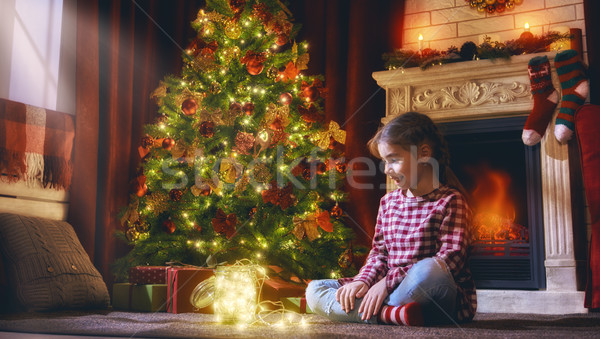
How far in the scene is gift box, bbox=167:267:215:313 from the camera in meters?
2.21

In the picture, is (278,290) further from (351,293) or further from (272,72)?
(272,72)

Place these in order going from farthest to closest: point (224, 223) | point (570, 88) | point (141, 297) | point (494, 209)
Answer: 1. point (494, 209)
2. point (570, 88)
3. point (224, 223)
4. point (141, 297)

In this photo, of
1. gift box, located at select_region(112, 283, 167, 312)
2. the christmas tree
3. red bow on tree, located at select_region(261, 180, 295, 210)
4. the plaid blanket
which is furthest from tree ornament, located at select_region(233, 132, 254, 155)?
the plaid blanket

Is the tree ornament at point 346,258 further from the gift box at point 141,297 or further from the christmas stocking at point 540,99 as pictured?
the christmas stocking at point 540,99

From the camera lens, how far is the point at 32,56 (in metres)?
2.82

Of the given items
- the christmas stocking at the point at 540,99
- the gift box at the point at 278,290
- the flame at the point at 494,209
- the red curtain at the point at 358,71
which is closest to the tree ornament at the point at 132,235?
the gift box at the point at 278,290

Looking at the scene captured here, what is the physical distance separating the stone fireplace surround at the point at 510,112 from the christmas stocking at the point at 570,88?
0.19 feet

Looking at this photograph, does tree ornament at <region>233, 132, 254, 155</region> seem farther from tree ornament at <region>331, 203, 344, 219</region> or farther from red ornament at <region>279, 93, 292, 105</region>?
tree ornament at <region>331, 203, 344, 219</region>

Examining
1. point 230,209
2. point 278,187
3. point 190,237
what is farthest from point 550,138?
point 190,237

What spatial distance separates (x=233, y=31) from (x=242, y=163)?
2.08 ft

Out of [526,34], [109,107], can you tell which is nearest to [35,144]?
[109,107]

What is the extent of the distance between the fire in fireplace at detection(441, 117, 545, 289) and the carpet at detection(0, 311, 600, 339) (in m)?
0.76

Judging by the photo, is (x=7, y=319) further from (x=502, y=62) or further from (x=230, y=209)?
(x=502, y=62)

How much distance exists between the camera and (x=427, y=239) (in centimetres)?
162
